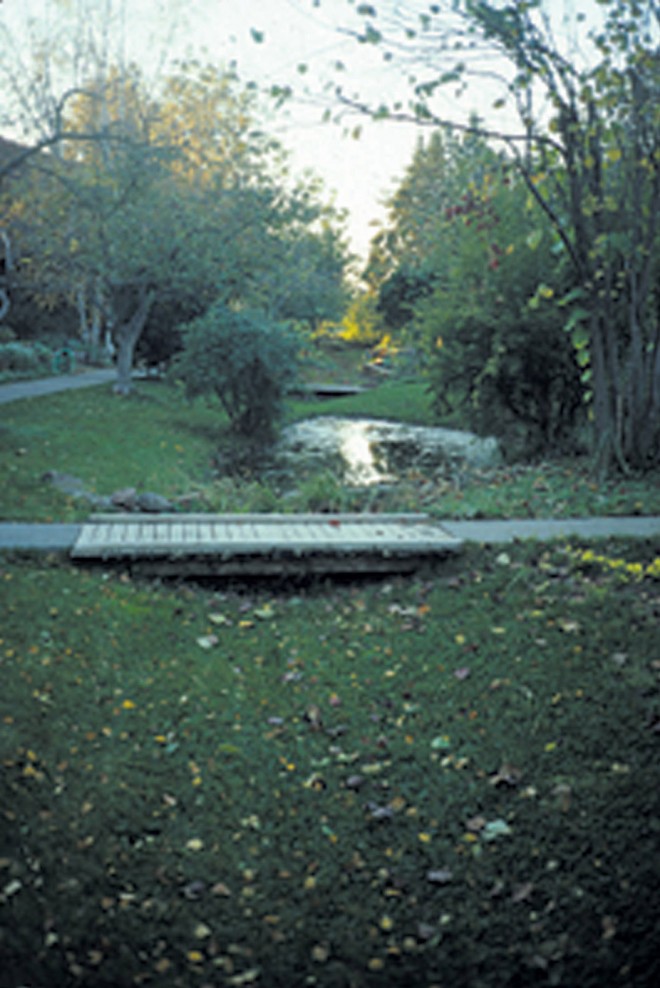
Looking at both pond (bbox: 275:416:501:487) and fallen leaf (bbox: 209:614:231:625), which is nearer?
fallen leaf (bbox: 209:614:231:625)

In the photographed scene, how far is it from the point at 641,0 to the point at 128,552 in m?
6.22

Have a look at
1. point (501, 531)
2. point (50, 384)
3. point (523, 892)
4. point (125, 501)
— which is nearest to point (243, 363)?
point (50, 384)

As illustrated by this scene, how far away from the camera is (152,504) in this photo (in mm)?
8758

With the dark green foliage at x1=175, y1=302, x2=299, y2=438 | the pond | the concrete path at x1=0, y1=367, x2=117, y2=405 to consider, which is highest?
the dark green foliage at x1=175, y1=302, x2=299, y2=438

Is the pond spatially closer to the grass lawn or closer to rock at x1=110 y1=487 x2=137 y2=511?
the grass lawn

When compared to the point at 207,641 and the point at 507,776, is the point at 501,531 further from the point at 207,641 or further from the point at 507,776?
the point at 507,776

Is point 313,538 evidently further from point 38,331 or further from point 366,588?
point 38,331

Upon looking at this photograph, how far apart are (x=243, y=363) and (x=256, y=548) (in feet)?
31.2

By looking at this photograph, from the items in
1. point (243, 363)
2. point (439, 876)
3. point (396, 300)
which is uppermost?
point (396, 300)

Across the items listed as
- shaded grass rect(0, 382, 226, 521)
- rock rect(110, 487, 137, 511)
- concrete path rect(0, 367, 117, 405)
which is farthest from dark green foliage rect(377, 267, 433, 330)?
rock rect(110, 487, 137, 511)

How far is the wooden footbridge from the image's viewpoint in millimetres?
6414

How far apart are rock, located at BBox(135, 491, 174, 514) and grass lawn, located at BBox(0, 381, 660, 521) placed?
0.48 m

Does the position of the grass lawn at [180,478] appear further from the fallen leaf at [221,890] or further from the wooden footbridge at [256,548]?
the fallen leaf at [221,890]

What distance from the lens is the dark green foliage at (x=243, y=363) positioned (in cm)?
1582
